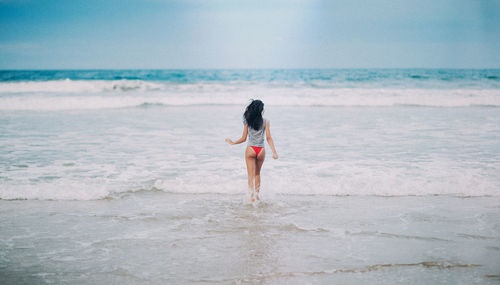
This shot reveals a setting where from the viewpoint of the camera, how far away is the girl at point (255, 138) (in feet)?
18.2

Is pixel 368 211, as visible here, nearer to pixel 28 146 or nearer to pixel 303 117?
pixel 28 146

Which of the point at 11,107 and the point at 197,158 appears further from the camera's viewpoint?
the point at 11,107

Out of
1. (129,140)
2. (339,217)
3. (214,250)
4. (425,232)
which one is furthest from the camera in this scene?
(129,140)

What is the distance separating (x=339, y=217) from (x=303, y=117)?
1023cm

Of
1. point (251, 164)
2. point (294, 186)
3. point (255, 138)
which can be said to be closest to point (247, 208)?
point (251, 164)

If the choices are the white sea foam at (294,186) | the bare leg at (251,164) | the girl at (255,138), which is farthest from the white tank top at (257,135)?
the white sea foam at (294,186)

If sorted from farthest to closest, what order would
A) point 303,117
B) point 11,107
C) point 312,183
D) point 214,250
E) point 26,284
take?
1. point 11,107
2. point 303,117
3. point 312,183
4. point 214,250
5. point 26,284

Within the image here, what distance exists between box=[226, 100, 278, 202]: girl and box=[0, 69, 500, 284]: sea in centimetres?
30

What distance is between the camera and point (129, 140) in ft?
34.7

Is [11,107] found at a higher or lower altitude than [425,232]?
higher

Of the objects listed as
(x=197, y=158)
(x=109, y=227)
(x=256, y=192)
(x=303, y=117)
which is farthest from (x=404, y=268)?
(x=303, y=117)

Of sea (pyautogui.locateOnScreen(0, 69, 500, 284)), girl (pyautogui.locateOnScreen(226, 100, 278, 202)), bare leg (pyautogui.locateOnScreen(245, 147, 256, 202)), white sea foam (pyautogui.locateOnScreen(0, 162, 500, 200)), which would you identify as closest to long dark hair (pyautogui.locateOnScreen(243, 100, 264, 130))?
girl (pyautogui.locateOnScreen(226, 100, 278, 202))

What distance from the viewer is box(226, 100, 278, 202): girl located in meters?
5.54

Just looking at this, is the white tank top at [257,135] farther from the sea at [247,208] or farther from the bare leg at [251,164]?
the sea at [247,208]
